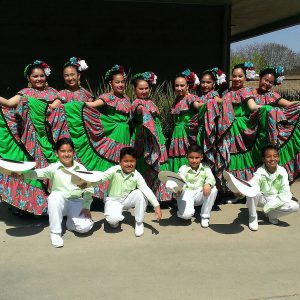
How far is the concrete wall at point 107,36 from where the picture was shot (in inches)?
383

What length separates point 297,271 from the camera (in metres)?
3.34

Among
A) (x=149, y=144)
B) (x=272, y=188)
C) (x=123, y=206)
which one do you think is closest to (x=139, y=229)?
(x=123, y=206)

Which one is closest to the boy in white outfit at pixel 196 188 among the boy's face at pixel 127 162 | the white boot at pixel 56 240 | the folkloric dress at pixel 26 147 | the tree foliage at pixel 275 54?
the boy's face at pixel 127 162

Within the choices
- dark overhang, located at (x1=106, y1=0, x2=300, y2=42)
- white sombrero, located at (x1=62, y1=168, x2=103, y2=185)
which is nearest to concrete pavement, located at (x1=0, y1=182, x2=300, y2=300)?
white sombrero, located at (x1=62, y1=168, x2=103, y2=185)

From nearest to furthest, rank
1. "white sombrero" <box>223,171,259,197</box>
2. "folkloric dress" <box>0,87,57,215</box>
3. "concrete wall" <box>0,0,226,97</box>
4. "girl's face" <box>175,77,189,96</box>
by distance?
1. "white sombrero" <box>223,171,259,197</box>
2. "folkloric dress" <box>0,87,57,215</box>
3. "girl's face" <box>175,77,189,96</box>
4. "concrete wall" <box>0,0,226,97</box>

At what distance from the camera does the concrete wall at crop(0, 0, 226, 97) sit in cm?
972

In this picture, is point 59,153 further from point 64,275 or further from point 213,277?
point 213,277

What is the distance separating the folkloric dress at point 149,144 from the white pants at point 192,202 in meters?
0.38

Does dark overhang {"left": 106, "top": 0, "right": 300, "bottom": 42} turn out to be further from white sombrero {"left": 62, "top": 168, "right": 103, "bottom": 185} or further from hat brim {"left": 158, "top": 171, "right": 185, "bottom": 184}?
white sombrero {"left": 62, "top": 168, "right": 103, "bottom": 185}

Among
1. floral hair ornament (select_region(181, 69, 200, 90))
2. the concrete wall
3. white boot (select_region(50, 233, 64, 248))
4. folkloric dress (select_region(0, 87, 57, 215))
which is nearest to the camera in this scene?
white boot (select_region(50, 233, 64, 248))

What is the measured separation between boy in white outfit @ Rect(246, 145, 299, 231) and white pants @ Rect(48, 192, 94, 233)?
1678mm

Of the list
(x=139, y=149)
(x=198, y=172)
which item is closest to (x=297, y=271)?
(x=198, y=172)

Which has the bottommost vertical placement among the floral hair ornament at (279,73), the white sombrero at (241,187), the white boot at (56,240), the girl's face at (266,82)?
the white boot at (56,240)

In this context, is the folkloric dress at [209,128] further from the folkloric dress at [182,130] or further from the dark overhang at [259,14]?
the dark overhang at [259,14]
